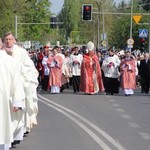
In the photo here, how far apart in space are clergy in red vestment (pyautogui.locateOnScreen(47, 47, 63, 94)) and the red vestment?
1058 mm

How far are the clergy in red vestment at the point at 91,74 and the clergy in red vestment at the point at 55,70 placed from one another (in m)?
1.06

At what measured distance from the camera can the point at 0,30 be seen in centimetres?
5284

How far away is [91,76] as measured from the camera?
90.1ft

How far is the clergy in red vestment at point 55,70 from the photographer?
28031 millimetres

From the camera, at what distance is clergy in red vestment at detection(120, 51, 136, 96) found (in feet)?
88.9

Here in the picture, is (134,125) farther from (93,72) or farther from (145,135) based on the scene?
(93,72)

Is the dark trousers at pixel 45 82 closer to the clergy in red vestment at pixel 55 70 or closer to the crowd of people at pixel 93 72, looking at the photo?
the crowd of people at pixel 93 72

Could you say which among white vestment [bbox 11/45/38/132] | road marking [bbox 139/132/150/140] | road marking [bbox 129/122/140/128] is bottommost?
road marking [bbox 129/122/140/128]

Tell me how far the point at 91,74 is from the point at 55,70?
1.74 metres

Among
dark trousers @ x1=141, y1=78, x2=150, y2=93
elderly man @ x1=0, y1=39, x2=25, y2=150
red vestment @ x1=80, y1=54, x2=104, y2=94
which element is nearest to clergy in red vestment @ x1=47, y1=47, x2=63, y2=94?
red vestment @ x1=80, y1=54, x2=104, y2=94

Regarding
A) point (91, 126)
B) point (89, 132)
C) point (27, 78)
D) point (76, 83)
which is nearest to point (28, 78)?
point (27, 78)

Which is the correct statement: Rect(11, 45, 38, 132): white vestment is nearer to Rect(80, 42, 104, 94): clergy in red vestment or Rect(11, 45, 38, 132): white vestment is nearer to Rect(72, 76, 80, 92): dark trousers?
Rect(80, 42, 104, 94): clergy in red vestment

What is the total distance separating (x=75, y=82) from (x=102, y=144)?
1621 centimetres

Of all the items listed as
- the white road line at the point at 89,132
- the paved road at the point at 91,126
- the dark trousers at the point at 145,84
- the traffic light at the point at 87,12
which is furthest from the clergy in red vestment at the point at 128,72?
the traffic light at the point at 87,12
